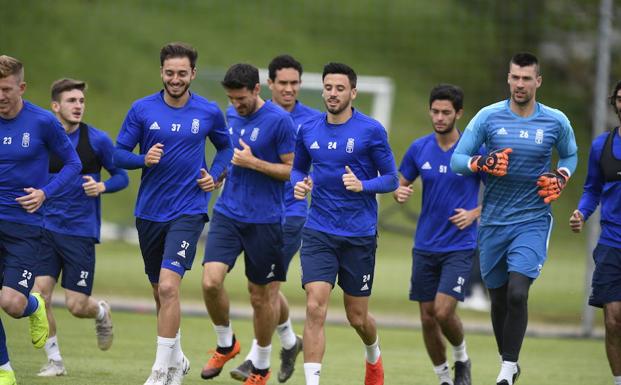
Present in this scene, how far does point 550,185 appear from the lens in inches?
355

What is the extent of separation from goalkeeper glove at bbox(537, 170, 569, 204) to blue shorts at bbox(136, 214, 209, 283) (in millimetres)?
2701

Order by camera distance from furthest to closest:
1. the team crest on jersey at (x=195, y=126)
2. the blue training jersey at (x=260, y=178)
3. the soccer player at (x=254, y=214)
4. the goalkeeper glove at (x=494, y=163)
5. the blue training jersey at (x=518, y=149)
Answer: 1. the blue training jersey at (x=260, y=178)
2. the soccer player at (x=254, y=214)
3. the team crest on jersey at (x=195, y=126)
4. the blue training jersey at (x=518, y=149)
5. the goalkeeper glove at (x=494, y=163)

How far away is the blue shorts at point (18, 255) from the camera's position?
855 centimetres

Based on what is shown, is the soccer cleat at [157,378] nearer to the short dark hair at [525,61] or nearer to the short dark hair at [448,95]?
the short dark hair at [448,95]

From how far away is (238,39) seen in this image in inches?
1501

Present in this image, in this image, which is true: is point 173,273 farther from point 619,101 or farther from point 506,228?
point 619,101

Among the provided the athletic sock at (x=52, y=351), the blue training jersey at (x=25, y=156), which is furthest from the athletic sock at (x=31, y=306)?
the athletic sock at (x=52, y=351)

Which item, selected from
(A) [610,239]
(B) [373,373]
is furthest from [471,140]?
(B) [373,373]

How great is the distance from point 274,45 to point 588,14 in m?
19.8

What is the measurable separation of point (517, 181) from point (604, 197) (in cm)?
73

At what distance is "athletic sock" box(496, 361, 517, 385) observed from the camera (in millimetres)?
8953

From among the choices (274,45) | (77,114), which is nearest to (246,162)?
(77,114)

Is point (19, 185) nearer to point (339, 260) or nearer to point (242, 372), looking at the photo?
point (339, 260)

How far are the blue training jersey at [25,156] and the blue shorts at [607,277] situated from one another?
4224 millimetres
